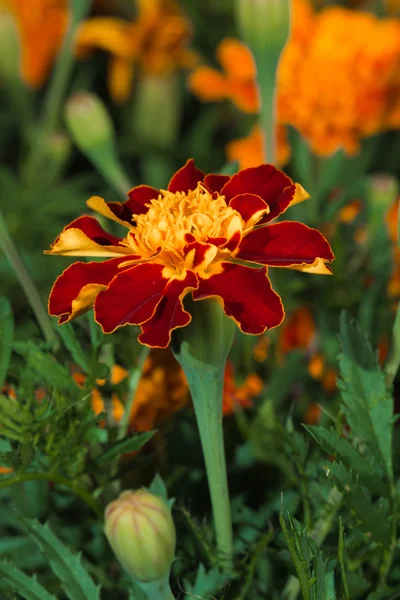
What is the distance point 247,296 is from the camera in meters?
0.40

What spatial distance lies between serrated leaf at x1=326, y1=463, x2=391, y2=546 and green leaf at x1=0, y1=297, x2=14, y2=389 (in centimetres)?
18

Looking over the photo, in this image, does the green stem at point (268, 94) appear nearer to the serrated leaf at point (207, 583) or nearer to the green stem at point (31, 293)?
the green stem at point (31, 293)

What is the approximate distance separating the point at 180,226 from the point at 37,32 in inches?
39.3

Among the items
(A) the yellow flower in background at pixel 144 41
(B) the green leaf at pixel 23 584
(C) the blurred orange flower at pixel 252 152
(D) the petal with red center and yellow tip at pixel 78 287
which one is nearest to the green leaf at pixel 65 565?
(B) the green leaf at pixel 23 584

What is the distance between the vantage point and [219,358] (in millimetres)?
425

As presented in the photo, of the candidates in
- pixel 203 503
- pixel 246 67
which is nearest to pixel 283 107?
pixel 246 67

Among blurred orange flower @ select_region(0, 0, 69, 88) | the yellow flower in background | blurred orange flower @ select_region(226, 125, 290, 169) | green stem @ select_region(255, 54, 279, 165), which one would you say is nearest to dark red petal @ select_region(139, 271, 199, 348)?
green stem @ select_region(255, 54, 279, 165)

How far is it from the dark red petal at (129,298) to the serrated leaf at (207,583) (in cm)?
15

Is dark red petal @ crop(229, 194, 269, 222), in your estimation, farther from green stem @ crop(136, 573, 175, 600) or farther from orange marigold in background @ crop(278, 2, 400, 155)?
orange marigold in background @ crop(278, 2, 400, 155)

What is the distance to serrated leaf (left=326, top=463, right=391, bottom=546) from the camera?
1.35 feet

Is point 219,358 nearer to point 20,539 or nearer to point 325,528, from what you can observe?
point 325,528

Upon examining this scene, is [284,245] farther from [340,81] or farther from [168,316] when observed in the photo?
[340,81]

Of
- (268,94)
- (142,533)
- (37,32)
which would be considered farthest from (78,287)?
(37,32)

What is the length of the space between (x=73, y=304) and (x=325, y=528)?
0.19 meters
